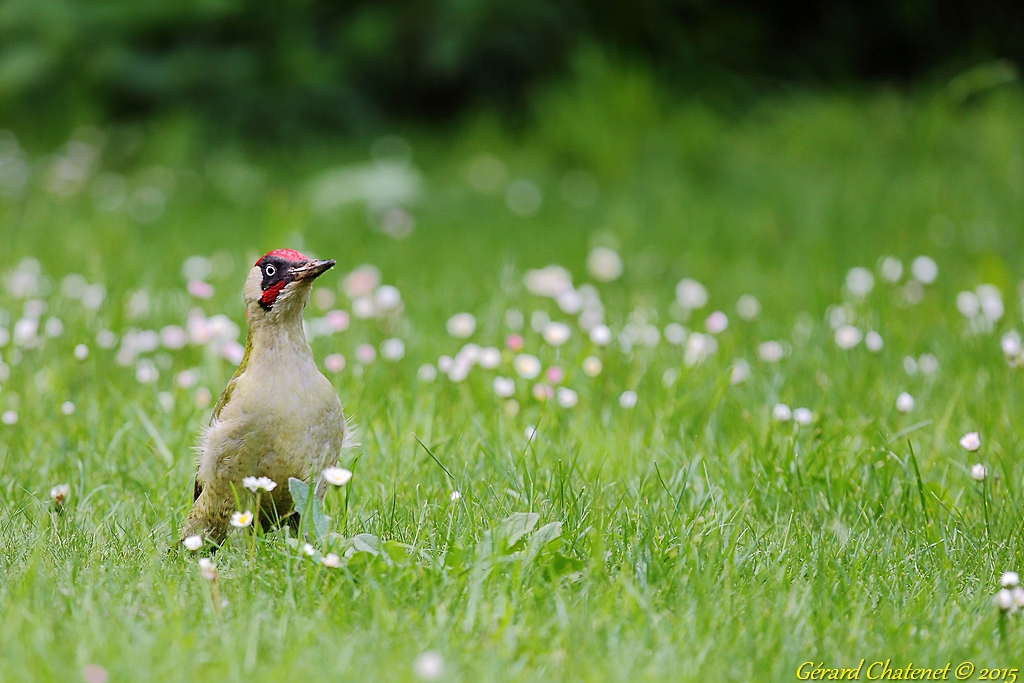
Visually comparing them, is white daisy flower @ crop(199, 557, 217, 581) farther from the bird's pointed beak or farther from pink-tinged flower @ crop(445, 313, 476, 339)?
pink-tinged flower @ crop(445, 313, 476, 339)

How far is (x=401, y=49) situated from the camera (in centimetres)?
990

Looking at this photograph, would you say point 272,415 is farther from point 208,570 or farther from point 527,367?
point 527,367

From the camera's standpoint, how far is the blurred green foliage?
895 centimetres

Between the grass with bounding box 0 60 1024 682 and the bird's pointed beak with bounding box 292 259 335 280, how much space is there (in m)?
0.60

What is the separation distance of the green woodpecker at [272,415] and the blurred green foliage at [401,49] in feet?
21.3

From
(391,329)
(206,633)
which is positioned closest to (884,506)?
(206,633)

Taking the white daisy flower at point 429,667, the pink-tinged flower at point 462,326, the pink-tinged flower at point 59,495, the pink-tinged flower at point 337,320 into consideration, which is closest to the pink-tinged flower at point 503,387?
the pink-tinged flower at point 462,326

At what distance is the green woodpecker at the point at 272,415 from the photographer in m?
2.74

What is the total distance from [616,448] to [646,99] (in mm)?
6158

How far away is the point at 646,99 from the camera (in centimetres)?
909

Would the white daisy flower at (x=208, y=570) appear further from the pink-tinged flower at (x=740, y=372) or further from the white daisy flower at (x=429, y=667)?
the pink-tinged flower at (x=740, y=372)

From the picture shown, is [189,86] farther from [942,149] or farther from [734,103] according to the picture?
[942,149]

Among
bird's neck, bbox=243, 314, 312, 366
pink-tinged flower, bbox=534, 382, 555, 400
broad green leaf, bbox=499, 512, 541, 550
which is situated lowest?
broad green leaf, bbox=499, 512, 541, 550

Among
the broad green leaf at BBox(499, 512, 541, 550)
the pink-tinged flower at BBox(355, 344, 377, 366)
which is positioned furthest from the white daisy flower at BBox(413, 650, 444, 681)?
the pink-tinged flower at BBox(355, 344, 377, 366)
